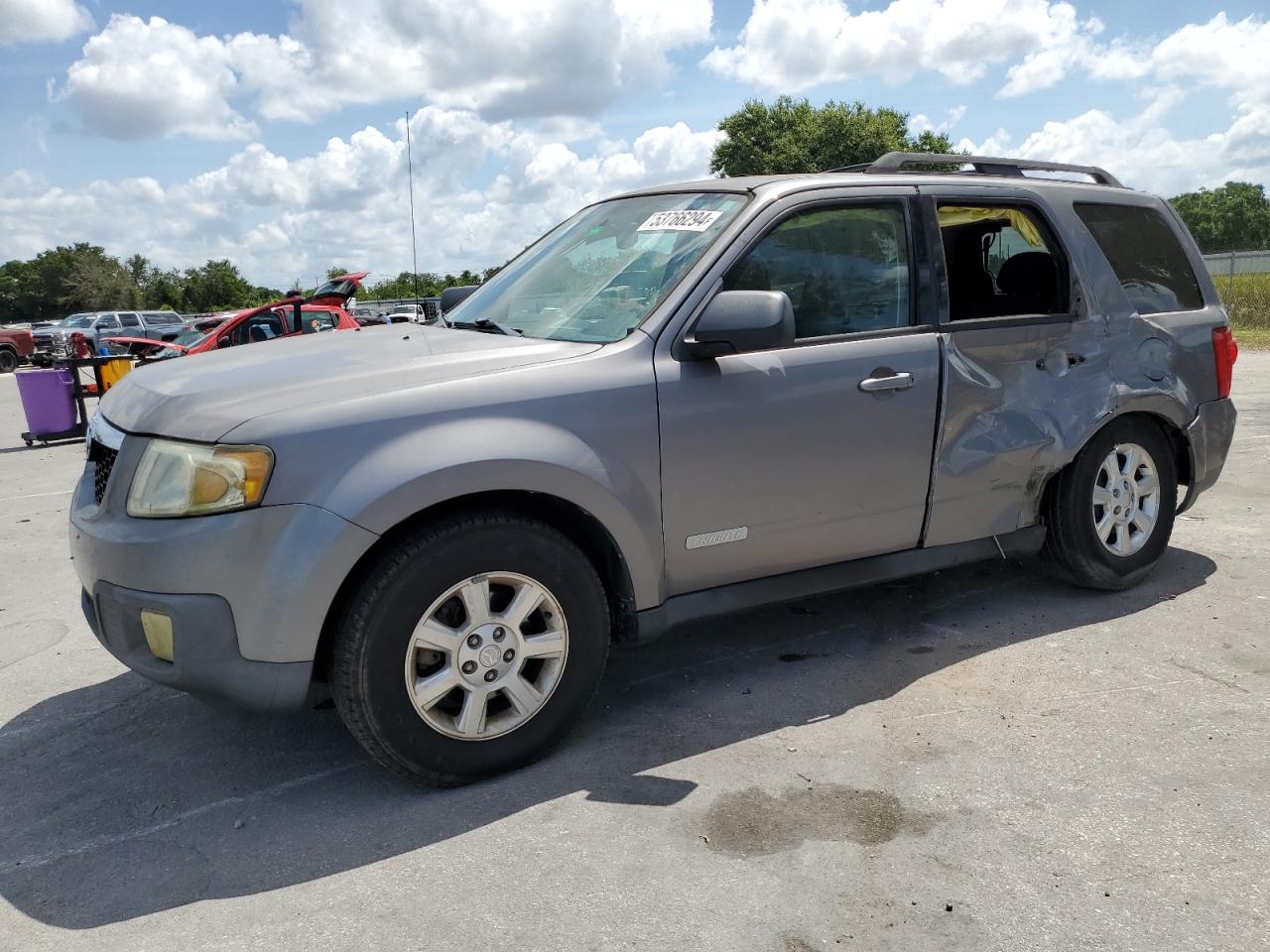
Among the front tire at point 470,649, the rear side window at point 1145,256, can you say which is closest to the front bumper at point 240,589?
the front tire at point 470,649

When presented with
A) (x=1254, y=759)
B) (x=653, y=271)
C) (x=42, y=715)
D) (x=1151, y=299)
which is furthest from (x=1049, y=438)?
(x=42, y=715)

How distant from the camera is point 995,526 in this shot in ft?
14.4

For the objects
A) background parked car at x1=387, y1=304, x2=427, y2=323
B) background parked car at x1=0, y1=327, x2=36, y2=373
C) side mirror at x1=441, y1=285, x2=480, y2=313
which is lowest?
background parked car at x1=0, y1=327, x2=36, y2=373

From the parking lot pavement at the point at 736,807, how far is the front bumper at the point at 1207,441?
2.24ft

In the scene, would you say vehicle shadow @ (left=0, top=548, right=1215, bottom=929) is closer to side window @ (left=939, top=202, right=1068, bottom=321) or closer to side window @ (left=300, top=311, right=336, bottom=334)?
side window @ (left=939, top=202, right=1068, bottom=321)

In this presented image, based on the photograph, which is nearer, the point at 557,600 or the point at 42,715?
the point at 557,600

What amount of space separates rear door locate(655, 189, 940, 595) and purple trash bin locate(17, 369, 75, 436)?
10.8 metres

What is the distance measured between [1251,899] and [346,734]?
2.73 meters

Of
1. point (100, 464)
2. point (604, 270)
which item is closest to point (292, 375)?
point (100, 464)

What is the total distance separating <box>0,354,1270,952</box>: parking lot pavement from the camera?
2.57 meters

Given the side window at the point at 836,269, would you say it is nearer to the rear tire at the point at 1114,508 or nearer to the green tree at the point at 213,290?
the rear tire at the point at 1114,508

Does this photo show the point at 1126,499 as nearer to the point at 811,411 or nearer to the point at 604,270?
the point at 811,411

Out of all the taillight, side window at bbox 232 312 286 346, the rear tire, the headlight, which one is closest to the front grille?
the headlight

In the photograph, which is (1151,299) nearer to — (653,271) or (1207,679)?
(1207,679)
